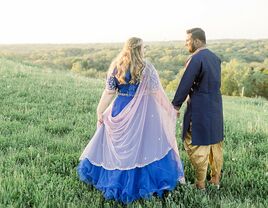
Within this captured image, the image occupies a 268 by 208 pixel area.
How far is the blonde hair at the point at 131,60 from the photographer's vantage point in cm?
674

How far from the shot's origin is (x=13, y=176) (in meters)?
6.98

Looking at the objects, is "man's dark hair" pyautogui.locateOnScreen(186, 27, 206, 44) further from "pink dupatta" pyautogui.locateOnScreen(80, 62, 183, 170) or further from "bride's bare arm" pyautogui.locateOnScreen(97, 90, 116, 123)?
"bride's bare arm" pyautogui.locateOnScreen(97, 90, 116, 123)

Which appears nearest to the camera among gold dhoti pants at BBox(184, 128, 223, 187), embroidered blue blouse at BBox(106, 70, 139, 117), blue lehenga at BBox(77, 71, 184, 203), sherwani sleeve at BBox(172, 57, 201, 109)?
blue lehenga at BBox(77, 71, 184, 203)

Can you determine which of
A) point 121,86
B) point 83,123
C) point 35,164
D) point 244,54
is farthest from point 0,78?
point 244,54

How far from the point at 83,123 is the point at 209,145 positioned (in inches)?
200

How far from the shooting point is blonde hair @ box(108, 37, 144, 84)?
6.74 metres

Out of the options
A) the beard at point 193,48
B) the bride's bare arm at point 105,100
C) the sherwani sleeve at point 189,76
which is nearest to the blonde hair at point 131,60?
the bride's bare arm at point 105,100

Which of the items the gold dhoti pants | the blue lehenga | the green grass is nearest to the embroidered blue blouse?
the blue lehenga

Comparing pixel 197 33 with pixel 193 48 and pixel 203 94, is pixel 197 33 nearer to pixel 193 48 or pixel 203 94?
pixel 193 48

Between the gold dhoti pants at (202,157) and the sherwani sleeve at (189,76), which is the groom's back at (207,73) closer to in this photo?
the sherwani sleeve at (189,76)

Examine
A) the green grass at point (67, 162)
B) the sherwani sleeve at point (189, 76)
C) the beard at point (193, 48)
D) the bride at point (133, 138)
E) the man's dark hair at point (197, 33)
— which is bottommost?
the green grass at point (67, 162)

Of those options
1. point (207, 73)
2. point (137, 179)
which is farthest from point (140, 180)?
point (207, 73)

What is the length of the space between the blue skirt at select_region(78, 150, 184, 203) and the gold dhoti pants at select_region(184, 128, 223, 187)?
36 centimetres

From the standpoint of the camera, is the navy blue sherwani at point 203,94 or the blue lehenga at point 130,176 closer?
the blue lehenga at point 130,176
